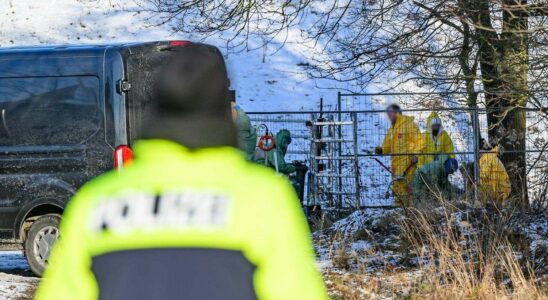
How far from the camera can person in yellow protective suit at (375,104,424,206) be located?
1374 cm

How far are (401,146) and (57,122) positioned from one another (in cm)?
597

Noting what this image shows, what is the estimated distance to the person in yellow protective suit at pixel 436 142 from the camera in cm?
1377

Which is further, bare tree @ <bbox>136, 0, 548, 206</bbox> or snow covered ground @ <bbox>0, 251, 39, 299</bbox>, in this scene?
bare tree @ <bbox>136, 0, 548, 206</bbox>

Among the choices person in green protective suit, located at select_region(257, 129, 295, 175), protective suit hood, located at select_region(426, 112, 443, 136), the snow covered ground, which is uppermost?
protective suit hood, located at select_region(426, 112, 443, 136)

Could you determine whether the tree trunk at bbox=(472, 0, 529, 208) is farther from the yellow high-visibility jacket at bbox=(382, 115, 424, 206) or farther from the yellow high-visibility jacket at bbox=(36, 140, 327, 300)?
the yellow high-visibility jacket at bbox=(36, 140, 327, 300)

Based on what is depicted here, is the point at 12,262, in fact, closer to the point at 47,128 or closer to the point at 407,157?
the point at 47,128

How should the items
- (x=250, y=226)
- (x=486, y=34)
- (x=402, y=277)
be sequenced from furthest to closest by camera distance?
(x=486, y=34), (x=402, y=277), (x=250, y=226)

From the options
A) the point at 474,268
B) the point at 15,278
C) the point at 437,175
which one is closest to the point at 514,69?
the point at 474,268

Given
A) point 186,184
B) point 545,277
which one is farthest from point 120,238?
point 545,277

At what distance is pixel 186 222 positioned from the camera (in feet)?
7.30

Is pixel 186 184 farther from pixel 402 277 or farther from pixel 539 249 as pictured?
pixel 539 249

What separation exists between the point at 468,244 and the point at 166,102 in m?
6.62

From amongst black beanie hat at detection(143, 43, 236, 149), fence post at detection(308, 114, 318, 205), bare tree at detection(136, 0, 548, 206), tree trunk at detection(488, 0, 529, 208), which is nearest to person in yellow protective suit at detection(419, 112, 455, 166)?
bare tree at detection(136, 0, 548, 206)

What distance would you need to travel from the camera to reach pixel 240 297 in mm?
2207
